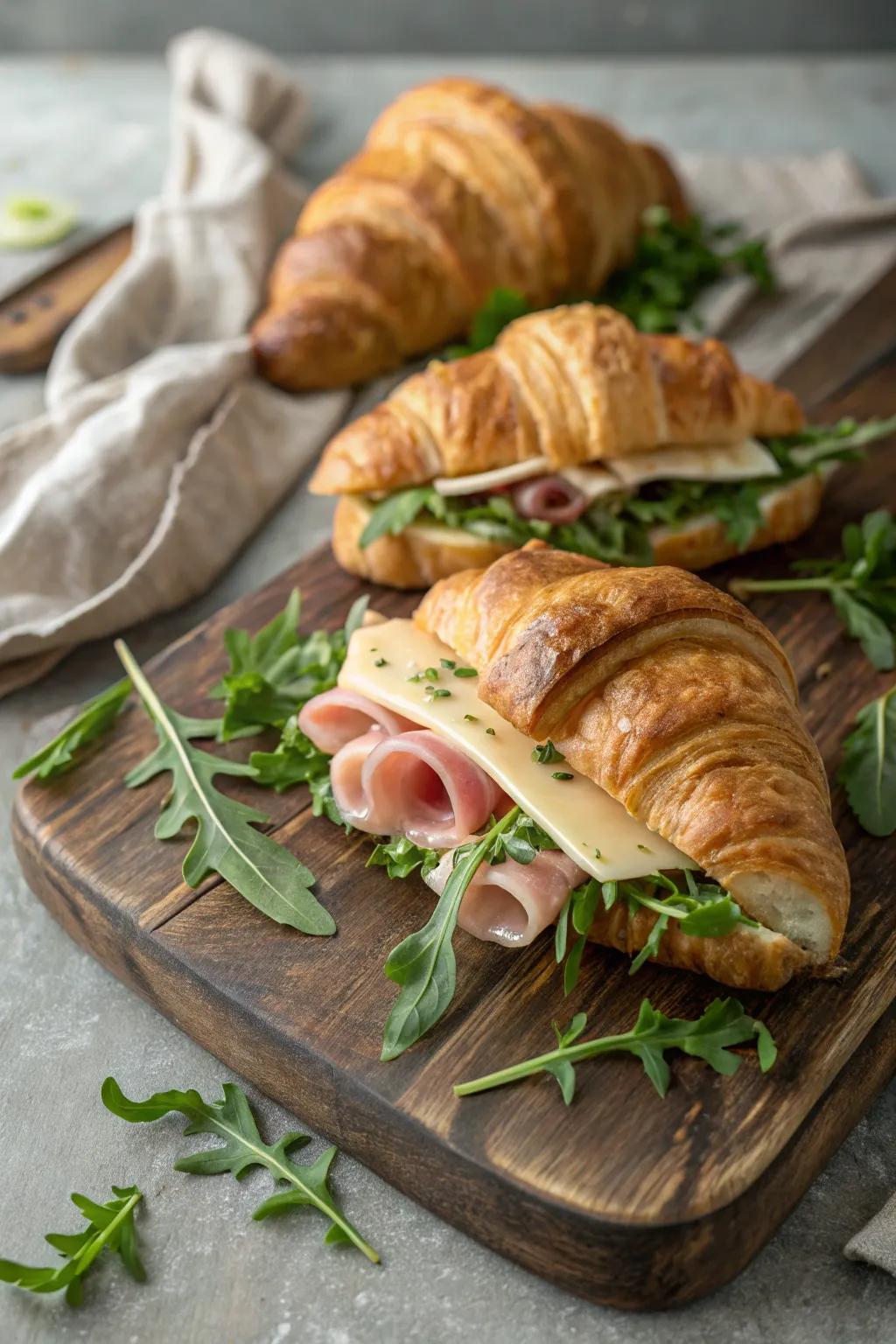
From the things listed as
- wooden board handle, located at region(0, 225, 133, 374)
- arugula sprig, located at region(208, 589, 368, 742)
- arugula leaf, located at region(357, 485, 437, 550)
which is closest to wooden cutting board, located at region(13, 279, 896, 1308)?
arugula sprig, located at region(208, 589, 368, 742)

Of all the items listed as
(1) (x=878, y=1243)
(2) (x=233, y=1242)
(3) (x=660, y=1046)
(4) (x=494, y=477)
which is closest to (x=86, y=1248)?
(2) (x=233, y=1242)

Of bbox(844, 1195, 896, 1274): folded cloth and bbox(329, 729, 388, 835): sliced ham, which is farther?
bbox(329, 729, 388, 835): sliced ham

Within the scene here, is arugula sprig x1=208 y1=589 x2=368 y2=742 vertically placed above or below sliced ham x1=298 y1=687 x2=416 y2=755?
below

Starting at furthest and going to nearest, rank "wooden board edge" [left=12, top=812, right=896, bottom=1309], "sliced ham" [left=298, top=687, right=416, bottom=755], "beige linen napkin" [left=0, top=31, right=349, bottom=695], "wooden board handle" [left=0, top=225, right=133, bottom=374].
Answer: "wooden board handle" [left=0, top=225, right=133, bottom=374]
"beige linen napkin" [left=0, top=31, right=349, bottom=695]
"sliced ham" [left=298, top=687, right=416, bottom=755]
"wooden board edge" [left=12, top=812, right=896, bottom=1309]

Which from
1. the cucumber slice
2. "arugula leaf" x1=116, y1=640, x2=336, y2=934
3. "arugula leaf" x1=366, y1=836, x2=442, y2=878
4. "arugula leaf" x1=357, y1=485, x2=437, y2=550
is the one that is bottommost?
the cucumber slice

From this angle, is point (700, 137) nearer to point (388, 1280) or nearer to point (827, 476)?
point (827, 476)

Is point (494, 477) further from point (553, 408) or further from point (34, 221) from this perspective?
point (34, 221)

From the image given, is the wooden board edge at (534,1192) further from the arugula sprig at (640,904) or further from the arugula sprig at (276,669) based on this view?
the arugula sprig at (276,669)

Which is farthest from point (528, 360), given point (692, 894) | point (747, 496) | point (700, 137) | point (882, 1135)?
point (700, 137)

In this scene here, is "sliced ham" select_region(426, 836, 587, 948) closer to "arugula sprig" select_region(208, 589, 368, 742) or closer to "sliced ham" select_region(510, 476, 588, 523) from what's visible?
"arugula sprig" select_region(208, 589, 368, 742)
